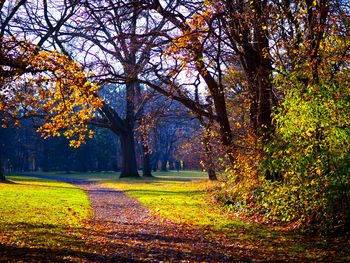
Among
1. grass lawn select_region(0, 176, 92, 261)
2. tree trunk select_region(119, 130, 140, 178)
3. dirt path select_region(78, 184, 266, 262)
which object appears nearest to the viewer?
dirt path select_region(78, 184, 266, 262)

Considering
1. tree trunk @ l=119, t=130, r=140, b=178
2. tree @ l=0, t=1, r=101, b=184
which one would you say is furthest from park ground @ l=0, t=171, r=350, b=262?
tree trunk @ l=119, t=130, r=140, b=178

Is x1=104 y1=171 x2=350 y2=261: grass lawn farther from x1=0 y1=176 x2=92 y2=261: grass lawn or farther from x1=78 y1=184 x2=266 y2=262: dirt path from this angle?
x1=0 y1=176 x2=92 y2=261: grass lawn

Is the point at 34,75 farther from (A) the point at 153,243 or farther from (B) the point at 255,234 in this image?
(B) the point at 255,234

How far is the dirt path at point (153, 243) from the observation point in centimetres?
597

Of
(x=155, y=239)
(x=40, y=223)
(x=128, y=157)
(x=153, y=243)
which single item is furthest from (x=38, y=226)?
(x=128, y=157)

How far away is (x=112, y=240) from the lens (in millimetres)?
7367

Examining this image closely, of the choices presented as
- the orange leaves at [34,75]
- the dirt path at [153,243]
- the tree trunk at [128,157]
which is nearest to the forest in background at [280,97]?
the orange leaves at [34,75]

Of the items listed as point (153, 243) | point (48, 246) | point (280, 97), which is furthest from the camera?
point (280, 97)

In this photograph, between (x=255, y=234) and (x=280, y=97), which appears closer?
(x=255, y=234)

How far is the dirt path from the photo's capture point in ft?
19.6

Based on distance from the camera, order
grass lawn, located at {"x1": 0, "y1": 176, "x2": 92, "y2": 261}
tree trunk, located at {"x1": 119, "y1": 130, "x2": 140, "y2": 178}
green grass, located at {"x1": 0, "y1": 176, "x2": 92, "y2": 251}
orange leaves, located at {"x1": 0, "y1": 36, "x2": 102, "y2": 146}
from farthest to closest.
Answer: tree trunk, located at {"x1": 119, "y1": 130, "x2": 140, "y2": 178} → orange leaves, located at {"x1": 0, "y1": 36, "x2": 102, "y2": 146} → green grass, located at {"x1": 0, "y1": 176, "x2": 92, "y2": 251} → grass lawn, located at {"x1": 0, "y1": 176, "x2": 92, "y2": 261}

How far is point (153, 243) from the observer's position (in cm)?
712

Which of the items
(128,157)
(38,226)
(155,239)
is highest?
(128,157)

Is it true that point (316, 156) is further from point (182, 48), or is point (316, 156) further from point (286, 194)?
point (182, 48)
